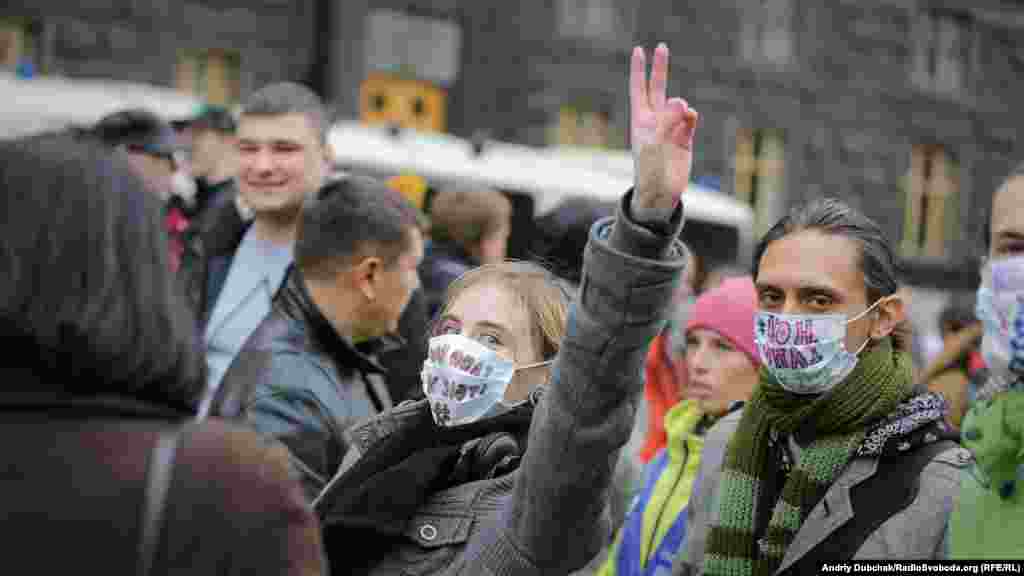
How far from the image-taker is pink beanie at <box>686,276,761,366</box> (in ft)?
15.0

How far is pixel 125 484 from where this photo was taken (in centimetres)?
187

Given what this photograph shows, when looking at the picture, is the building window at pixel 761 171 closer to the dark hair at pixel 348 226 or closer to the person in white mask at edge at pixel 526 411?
the dark hair at pixel 348 226

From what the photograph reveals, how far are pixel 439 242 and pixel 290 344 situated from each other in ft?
7.25

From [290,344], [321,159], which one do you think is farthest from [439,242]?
[290,344]

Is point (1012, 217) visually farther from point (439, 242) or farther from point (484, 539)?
point (439, 242)

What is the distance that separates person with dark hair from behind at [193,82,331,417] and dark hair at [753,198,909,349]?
6.99 ft

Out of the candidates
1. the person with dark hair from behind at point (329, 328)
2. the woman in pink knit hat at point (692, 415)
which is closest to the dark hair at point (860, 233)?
the woman in pink knit hat at point (692, 415)

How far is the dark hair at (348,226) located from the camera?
4.21 meters

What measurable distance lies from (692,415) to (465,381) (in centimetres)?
162

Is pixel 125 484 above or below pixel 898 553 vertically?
above

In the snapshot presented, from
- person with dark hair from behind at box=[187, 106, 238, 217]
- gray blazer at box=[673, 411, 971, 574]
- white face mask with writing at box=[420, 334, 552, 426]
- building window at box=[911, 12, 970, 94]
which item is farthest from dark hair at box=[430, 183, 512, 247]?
building window at box=[911, 12, 970, 94]

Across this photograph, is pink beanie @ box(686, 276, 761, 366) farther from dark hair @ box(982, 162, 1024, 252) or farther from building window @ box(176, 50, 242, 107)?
building window @ box(176, 50, 242, 107)

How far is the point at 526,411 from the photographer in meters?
3.04

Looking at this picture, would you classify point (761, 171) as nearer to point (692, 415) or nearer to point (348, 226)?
point (692, 415)
